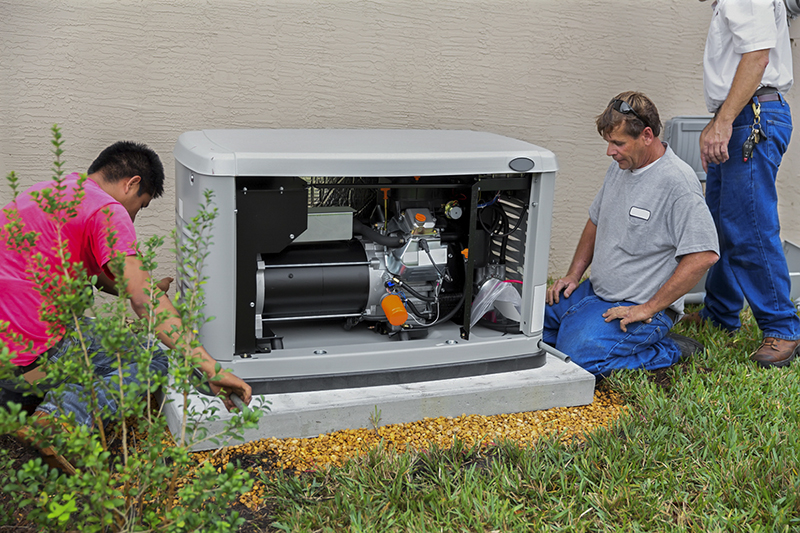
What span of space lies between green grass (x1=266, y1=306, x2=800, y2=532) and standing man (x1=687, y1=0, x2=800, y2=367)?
64 cm

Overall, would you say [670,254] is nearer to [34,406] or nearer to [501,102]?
[501,102]

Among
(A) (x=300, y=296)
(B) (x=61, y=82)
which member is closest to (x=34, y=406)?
(A) (x=300, y=296)

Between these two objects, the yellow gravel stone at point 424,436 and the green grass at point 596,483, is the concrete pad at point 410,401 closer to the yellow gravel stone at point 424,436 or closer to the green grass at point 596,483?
the yellow gravel stone at point 424,436

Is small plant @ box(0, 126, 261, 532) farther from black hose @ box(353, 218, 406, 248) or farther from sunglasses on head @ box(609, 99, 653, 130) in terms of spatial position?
sunglasses on head @ box(609, 99, 653, 130)

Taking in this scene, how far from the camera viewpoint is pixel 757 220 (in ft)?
10.2

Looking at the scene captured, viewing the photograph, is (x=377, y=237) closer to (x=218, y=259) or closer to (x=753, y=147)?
(x=218, y=259)

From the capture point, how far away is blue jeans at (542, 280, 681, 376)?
2.99 m

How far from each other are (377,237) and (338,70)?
1459 mm

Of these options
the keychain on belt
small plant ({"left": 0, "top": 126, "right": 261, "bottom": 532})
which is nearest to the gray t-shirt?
the keychain on belt

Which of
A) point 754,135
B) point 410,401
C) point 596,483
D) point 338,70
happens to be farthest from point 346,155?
point 754,135

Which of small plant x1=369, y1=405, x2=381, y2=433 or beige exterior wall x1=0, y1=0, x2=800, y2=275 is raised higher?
beige exterior wall x1=0, y1=0, x2=800, y2=275

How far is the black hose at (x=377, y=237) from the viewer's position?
2.71m

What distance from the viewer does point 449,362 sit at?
107 inches

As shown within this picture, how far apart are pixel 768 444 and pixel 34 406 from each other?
2.53 m
